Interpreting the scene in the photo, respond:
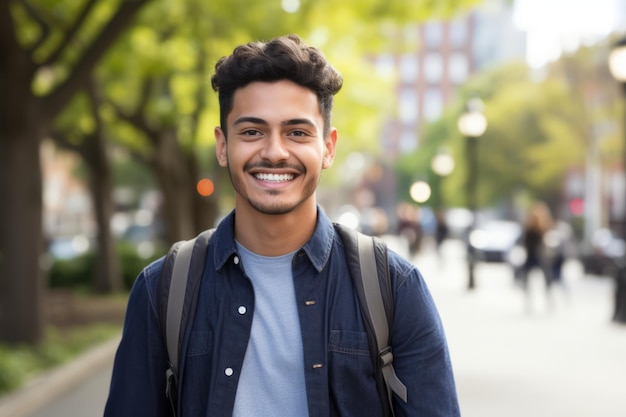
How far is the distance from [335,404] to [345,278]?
320 millimetres

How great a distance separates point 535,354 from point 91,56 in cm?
694

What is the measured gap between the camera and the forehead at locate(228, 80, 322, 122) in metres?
2.46

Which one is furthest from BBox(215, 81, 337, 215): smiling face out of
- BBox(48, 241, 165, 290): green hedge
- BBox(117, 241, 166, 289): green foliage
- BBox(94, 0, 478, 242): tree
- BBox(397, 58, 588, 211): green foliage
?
BBox(397, 58, 588, 211): green foliage

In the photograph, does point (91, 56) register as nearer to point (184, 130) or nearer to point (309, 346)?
point (309, 346)

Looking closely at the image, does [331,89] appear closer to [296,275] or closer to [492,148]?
[296,275]

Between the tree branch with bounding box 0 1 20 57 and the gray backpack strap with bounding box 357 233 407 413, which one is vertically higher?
the tree branch with bounding box 0 1 20 57

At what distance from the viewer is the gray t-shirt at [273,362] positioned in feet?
7.88

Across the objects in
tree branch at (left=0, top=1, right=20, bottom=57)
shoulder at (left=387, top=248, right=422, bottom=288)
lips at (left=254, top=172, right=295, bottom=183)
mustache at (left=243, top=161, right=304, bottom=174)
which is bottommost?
shoulder at (left=387, top=248, right=422, bottom=288)

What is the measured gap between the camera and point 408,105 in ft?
426

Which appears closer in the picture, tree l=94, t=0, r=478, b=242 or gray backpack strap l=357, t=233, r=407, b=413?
gray backpack strap l=357, t=233, r=407, b=413

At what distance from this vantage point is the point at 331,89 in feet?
8.34

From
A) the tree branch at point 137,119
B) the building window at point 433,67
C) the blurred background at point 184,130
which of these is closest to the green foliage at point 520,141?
the blurred background at point 184,130

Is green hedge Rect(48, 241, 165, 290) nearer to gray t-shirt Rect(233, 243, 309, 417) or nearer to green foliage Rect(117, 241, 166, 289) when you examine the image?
green foliage Rect(117, 241, 166, 289)

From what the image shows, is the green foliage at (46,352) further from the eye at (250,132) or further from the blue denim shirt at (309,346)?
the eye at (250,132)
